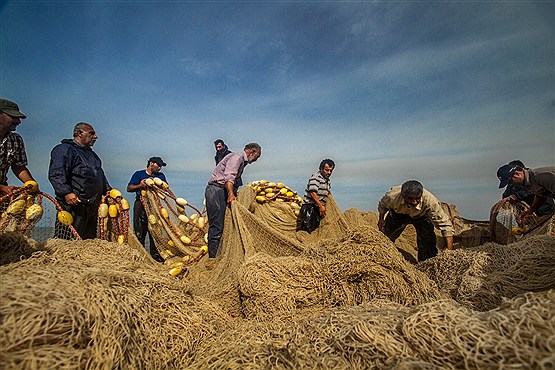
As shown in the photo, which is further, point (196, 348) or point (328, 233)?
point (328, 233)

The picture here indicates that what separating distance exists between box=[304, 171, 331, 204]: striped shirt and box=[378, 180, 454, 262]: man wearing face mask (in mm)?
1285

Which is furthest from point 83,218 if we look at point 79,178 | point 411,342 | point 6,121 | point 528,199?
point 528,199

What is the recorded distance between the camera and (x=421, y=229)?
5.63 meters

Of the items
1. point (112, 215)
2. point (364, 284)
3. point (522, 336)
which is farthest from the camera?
point (112, 215)

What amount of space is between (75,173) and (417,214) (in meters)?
5.22

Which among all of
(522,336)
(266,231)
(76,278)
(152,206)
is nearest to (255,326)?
(76,278)

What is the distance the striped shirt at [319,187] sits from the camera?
6750mm

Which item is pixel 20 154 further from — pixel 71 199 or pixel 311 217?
pixel 311 217

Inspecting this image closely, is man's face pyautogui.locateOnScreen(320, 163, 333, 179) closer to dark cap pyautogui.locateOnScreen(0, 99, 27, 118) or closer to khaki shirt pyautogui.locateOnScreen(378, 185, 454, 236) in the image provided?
khaki shirt pyautogui.locateOnScreen(378, 185, 454, 236)

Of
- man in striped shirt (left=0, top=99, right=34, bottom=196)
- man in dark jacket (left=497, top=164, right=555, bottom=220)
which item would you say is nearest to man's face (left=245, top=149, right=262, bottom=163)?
man in striped shirt (left=0, top=99, right=34, bottom=196)

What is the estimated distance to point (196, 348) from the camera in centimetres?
230

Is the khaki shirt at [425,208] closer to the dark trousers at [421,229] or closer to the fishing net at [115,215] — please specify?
the dark trousers at [421,229]

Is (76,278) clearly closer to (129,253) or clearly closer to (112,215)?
(129,253)

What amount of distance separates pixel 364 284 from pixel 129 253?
2320 mm
